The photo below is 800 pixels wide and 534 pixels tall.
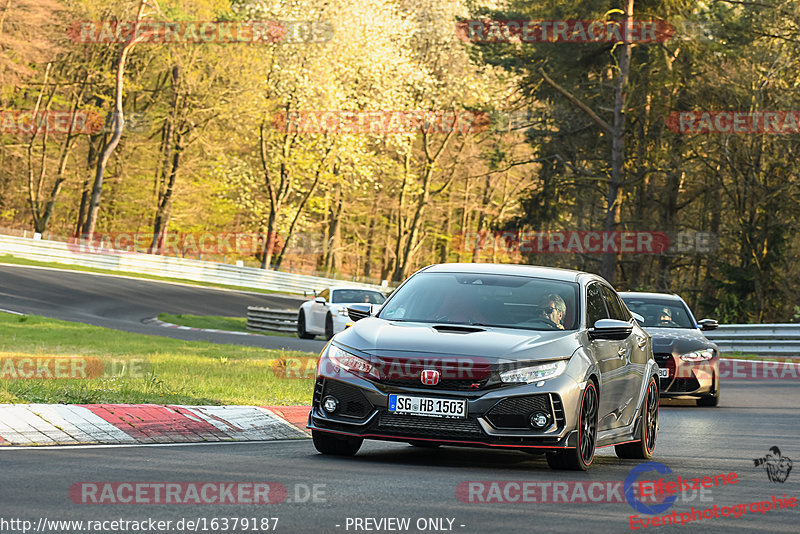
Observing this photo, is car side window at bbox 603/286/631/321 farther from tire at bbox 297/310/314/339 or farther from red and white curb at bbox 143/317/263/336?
red and white curb at bbox 143/317/263/336

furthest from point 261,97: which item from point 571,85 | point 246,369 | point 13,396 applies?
point 13,396

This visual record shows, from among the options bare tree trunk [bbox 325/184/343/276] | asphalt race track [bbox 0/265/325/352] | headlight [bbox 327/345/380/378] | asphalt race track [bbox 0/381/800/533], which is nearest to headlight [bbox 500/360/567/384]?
asphalt race track [bbox 0/381/800/533]

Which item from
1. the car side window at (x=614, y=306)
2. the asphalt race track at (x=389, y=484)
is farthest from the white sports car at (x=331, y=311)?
the car side window at (x=614, y=306)

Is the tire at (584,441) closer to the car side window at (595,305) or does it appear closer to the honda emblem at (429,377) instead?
the car side window at (595,305)

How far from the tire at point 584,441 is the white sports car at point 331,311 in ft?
71.9

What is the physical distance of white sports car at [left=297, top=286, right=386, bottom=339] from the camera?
31.4m

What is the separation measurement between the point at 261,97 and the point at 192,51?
4.80m

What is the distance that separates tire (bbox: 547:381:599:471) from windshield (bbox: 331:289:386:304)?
2260 cm

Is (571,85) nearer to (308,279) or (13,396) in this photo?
(308,279)

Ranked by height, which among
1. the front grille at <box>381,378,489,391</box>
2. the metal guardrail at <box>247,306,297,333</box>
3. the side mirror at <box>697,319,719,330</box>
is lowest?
the metal guardrail at <box>247,306,297,333</box>

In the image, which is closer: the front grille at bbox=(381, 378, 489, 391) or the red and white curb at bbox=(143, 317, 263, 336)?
the front grille at bbox=(381, 378, 489, 391)

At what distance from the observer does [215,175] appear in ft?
225

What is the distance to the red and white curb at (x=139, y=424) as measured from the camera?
372 inches

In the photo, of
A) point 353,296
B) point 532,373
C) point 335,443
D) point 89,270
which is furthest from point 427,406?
point 89,270
